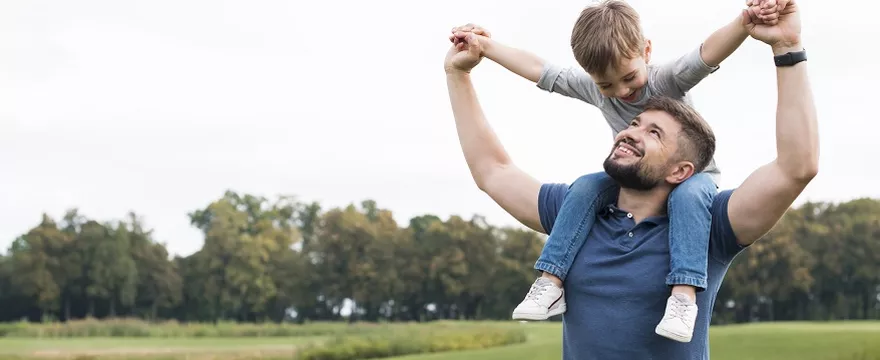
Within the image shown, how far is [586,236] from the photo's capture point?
3150 mm

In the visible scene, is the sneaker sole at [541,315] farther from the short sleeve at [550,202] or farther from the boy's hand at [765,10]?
the boy's hand at [765,10]

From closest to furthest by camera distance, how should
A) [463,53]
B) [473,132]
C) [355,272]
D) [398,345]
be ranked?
[473,132], [463,53], [398,345], [355,272]

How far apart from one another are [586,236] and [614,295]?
24 centimetres

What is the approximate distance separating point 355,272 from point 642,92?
57568mm

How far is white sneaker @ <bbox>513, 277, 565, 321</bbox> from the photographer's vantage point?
302 cm

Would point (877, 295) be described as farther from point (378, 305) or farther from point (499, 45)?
point (499, 45)

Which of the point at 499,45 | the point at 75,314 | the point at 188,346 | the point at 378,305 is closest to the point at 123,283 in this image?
the point at 75,314

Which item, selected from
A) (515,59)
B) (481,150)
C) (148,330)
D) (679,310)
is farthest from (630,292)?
(148,330)

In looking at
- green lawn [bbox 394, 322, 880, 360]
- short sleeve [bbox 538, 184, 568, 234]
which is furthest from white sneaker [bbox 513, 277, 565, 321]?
green lawn [bbox 394, 322, 880, 360]

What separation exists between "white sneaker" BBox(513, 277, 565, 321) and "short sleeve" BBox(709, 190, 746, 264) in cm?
48

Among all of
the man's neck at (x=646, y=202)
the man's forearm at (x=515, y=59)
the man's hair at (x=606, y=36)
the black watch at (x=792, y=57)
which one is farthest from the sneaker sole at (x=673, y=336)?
the man's forearm at (x=515, y=59)

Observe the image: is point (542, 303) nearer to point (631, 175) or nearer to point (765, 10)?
point (631, 175)

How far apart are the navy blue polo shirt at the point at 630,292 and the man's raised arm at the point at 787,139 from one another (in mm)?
145

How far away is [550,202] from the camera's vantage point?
334 centimetres
